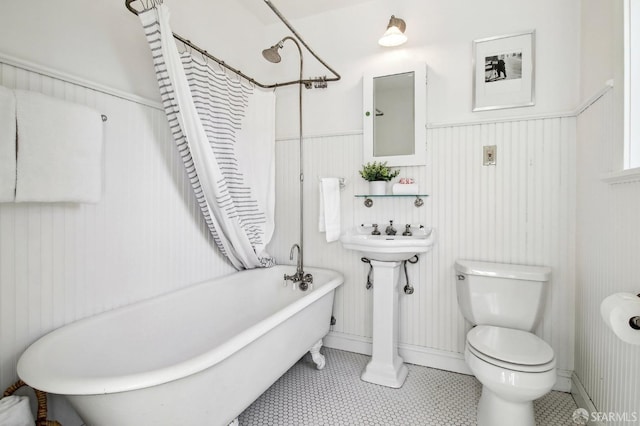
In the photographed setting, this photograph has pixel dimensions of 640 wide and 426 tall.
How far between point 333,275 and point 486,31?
6.18 feet

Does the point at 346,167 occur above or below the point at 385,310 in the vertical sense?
above

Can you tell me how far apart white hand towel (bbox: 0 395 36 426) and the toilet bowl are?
1762 millimetres

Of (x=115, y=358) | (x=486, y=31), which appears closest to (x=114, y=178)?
(x=115, y=358)

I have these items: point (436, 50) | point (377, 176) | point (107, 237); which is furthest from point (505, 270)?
point (107, 237)

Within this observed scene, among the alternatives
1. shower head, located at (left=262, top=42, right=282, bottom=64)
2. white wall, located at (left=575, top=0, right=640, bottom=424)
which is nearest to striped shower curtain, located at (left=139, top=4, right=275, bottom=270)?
shower head, located at (left=262, top=42, right=282, bottom=64)

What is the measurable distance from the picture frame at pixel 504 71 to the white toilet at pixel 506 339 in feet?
3.35

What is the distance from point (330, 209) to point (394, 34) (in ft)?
4.07

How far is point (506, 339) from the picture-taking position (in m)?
1.60

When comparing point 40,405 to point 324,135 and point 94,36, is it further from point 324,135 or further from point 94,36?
point 324,135

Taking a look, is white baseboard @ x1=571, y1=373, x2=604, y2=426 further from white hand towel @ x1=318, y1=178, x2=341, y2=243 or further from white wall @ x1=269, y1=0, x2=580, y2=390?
white hand towel @ x1=318, y1=178, x2=341, y2=243

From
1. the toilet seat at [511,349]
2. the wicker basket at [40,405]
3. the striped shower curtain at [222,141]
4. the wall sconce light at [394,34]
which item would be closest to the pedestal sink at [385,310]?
the toilet seat at [511,349]

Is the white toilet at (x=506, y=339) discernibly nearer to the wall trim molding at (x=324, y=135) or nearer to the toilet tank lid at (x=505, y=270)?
the toilet tank lid at (x=505, y=270)

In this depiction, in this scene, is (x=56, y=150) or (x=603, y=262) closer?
(x=56, y=150)

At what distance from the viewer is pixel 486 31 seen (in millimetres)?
2041
